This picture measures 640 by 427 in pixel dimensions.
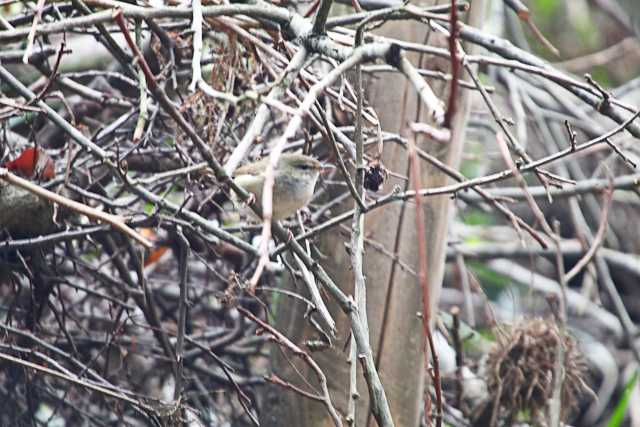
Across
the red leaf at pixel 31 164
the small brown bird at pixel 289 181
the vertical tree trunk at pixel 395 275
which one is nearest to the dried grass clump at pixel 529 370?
the vertical tree trunk at pixel 395 275

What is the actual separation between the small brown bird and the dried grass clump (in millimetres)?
1088

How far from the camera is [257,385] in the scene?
385 centimetres

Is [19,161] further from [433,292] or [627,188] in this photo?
[627,188]

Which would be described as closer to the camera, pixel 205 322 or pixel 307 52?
pixel 307 52

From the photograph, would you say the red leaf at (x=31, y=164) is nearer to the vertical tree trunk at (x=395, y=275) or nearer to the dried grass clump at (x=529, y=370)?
the vertical tree trunk at (x=395, y=275)

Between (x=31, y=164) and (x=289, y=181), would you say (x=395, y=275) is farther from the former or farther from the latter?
(x=31, y=164)

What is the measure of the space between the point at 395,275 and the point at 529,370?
0.68 m

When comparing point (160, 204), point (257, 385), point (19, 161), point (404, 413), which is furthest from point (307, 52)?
point (257, 385)

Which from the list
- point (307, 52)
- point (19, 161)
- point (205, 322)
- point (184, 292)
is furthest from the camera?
point (205, 322)

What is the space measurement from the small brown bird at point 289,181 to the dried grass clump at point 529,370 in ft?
3.57

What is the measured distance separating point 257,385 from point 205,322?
492 millimetres

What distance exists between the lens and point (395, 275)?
334 centimetres

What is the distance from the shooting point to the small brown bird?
9.50 ft

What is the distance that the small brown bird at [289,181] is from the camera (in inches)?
114
